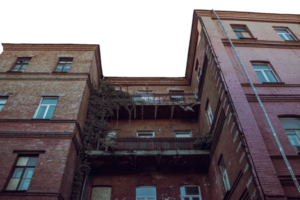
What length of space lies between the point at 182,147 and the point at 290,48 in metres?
8.67

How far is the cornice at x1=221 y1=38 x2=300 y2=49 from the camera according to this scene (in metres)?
13.3

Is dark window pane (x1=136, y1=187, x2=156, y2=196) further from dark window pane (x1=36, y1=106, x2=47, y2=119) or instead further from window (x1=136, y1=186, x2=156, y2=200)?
dark window pane (x1=36, y1=106, x2=47, y2=119)

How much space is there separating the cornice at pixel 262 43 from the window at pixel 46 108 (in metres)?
10.3

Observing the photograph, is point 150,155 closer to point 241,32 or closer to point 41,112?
point 41,112

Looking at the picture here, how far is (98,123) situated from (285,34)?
13.6 metres

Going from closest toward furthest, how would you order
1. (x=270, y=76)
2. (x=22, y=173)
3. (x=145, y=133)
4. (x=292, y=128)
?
(x=292, y=128) → (x=22, y=173) → (x=270, y=76) → (x=145, y=133)

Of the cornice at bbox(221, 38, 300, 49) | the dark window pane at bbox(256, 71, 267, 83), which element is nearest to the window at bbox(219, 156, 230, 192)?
the dark window pane at bbox(256, 71, 267, 83)

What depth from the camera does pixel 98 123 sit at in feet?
43.4

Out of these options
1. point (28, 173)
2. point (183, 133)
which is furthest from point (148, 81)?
point (28, 173)

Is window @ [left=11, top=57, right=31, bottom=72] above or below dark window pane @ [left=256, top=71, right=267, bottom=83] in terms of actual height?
above

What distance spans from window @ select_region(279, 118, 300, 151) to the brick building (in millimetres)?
51

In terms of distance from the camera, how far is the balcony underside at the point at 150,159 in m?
11.8

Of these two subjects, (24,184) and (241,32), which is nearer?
(24,184)

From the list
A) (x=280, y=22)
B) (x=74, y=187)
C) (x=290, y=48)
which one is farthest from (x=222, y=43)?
(x=74, y=187)
